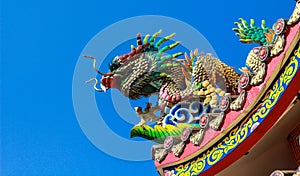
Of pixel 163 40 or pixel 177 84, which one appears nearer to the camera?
pixel 177 84

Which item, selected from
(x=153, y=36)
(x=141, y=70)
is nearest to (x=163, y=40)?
(x=153, y=36)

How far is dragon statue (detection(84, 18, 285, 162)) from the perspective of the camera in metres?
8.30

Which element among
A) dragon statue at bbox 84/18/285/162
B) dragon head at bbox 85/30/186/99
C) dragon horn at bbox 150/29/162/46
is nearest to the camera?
dragon statue at bbox 84/18/285/162

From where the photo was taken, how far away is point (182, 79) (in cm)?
1070

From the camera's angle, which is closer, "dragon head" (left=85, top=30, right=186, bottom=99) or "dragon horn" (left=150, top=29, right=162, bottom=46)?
"dragon head" (left=85, top=30, right=186, bottom=99)

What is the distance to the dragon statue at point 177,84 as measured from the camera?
830cm

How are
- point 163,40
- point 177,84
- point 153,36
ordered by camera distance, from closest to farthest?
point 177,84 → point 153,36 → point 163,40

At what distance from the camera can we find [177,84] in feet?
34.5

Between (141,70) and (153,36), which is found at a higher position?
(153,36)

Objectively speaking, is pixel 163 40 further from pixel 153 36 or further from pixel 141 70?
pixel 141 70

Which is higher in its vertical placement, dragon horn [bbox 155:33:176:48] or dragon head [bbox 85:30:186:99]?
dragon horn [bbox 155:33:176:48]

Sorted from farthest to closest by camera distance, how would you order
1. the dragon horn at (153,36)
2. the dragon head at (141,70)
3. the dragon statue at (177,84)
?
the dragon horn at (153,36) → the dragon head at (141,70) → the dragon statue at (177,84)

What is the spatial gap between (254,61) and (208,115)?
1821mm

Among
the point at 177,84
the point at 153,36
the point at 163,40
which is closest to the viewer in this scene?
the point at 177,84
